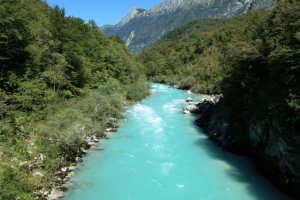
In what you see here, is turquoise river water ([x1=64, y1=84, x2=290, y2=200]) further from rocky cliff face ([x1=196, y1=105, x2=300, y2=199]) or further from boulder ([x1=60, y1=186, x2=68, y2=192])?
rocky cliff face ([x1=196, y1=105, x2=300, y2=199])

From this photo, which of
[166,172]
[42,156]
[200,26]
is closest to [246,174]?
[166,172]

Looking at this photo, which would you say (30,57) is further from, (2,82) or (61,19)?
(61,19)

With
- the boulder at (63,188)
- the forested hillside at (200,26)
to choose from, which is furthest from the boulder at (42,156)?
the forested hillside at (200,26)

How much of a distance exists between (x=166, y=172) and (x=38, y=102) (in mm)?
14195

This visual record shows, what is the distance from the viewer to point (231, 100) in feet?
56.7

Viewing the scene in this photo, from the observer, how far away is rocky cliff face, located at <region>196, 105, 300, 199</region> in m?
9.61

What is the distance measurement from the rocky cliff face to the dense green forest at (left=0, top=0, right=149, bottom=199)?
13.9 metres

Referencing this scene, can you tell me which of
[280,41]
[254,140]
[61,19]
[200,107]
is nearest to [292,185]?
[254,140]

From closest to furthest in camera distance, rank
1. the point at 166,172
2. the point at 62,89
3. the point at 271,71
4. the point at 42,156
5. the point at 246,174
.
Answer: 1. the point at 271,71
2. the point at 42,156
3. the point at 246,174
4. the point at 166,172
5. the point at 62,89

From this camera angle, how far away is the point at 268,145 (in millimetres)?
11766

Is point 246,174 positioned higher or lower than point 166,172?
higher

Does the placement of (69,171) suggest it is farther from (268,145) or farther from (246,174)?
(268,145)

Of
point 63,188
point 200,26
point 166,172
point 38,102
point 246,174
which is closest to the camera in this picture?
point 63,188

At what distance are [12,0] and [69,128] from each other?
12.5 m
